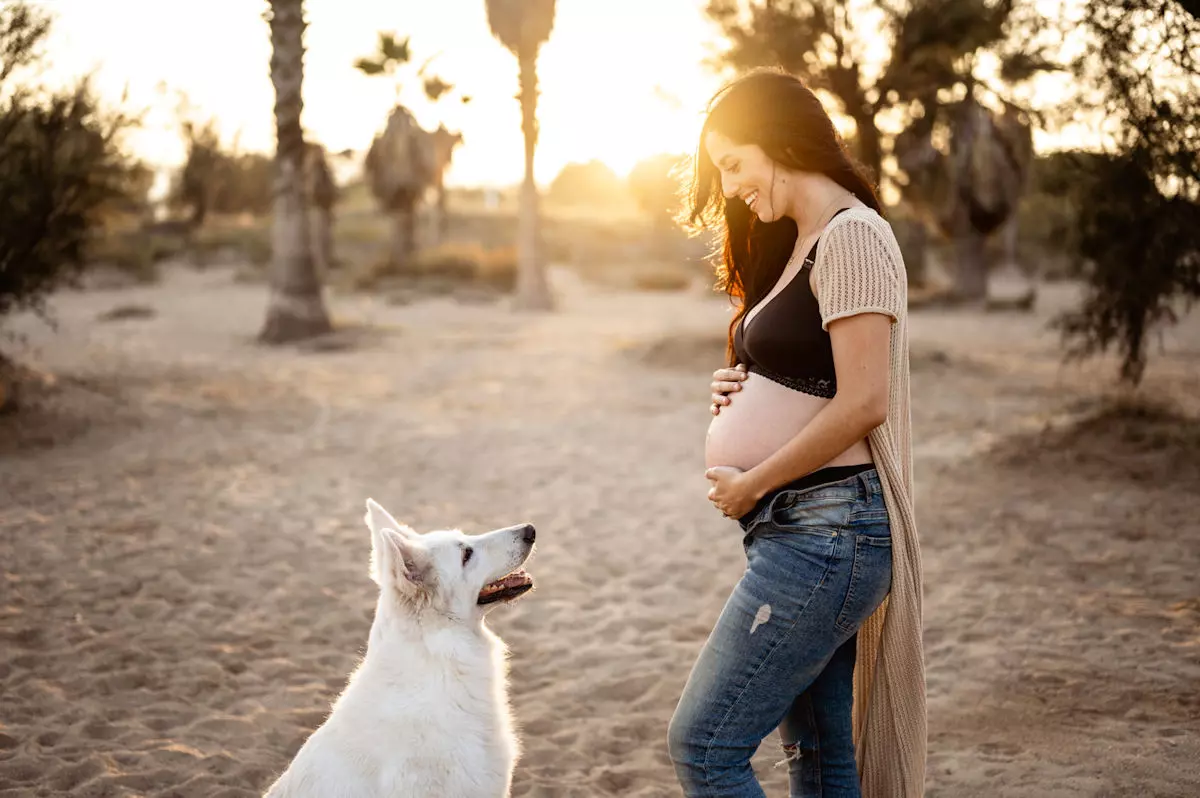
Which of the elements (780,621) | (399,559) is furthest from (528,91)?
(780,621)

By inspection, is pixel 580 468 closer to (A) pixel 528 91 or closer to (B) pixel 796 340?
(B) pixel 796 340

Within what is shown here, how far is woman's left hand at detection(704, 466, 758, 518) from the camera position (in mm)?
2553

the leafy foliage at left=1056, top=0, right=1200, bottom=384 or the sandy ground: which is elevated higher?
the leafy foliage at left=1056, top=0, right=1200, bottom=384

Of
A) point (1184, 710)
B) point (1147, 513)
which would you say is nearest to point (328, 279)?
point (1147, 513)

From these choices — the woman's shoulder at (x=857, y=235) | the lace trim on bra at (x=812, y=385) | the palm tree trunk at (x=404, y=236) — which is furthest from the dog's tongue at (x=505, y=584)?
the palm tree trunk at (x=404, y=236)

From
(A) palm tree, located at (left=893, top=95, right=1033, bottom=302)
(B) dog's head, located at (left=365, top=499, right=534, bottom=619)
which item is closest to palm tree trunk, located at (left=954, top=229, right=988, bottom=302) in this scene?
(A) palm tree, located at (left=893, top=95, right=1033, bottom=302)

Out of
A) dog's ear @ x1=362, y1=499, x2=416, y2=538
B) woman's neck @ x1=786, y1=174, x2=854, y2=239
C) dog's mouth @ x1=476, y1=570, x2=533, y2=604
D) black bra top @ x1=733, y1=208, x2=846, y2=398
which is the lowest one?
dog's mouth @ x1=476, y1=570, x2=533, y2=604

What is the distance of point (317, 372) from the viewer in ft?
55.1

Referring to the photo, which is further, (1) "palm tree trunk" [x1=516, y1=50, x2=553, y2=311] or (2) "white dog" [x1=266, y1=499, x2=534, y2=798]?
(1) "palm tree trunk" [x1=516, y1=50, x2=553, y2=311]

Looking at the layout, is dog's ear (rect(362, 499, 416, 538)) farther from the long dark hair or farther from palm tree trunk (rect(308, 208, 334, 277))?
palm tree trunk (rect(308, 208, 334, 277))

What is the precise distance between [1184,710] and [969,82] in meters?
20.0

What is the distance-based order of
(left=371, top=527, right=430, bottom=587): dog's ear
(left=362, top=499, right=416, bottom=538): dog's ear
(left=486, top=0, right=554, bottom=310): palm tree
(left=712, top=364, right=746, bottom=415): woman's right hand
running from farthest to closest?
(left=486, top=0, right=554, bottom=310): palm tree → (left=362, top=499, right=416, bottom=538): dog's ear → (left=371, top=527, right=430, bottom=587): dog's ear → (left=712, top=364, right=746, bottom=415): woman's right hand

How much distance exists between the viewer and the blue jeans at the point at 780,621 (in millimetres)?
2441

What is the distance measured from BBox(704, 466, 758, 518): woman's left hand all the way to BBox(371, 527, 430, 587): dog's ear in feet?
3.40
